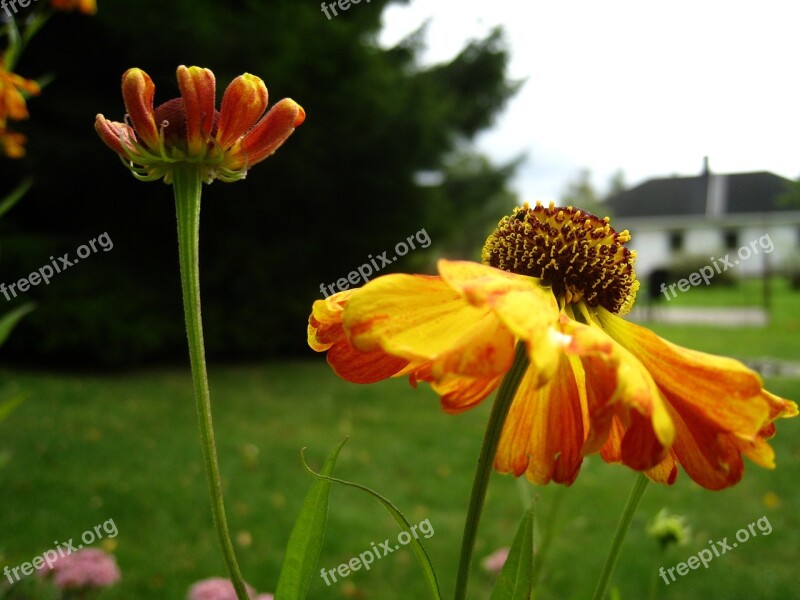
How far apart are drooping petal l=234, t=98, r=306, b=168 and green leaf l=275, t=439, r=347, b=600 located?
0.23m

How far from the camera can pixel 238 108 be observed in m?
0.52

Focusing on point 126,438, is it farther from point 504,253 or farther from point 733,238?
point 733,238

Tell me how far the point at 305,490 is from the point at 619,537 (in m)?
3.34

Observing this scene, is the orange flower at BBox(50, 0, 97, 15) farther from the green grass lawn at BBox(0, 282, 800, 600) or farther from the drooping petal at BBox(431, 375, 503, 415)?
the green grass lawn at BBox(0, 282, 800, 600)

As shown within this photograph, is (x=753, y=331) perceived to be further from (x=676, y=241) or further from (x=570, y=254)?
(x=570, y=254)

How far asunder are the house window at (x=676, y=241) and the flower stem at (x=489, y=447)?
43.2 feet

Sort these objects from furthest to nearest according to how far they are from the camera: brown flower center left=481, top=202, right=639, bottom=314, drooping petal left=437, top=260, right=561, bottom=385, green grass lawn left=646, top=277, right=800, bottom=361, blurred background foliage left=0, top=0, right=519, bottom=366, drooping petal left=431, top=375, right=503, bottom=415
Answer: green grass lawn left=646, top=277, right=800, bottom=361, blurred background foliage left=0, top=0, right=519, bottom=366, brown flower center left=481, top=202, right=639, bottom=314, drooping petal left=431, top=375, right=503, bottom=415, drooping petal left=437, top=260, right=561, bottom=385

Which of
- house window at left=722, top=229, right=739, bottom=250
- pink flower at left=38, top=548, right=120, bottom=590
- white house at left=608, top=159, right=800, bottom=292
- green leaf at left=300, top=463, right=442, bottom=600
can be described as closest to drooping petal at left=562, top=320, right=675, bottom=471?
green leaf at left=300, top=463, right=442, bottom=600

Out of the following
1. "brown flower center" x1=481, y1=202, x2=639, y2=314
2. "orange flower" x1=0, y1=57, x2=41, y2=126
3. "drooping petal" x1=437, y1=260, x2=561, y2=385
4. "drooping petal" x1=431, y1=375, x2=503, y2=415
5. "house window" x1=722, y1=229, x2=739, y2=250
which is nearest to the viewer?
"drooping petal" x1=437, y1=260, x2=561, y2=385

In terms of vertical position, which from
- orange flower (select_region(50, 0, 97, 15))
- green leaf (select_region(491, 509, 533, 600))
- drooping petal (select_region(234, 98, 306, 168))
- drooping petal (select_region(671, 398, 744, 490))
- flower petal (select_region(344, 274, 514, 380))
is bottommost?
green leaf (select_region(491, 509, 533, 600))

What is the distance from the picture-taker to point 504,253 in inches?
25.0

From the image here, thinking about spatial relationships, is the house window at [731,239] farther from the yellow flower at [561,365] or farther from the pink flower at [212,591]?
the yellow flower at [561,365]

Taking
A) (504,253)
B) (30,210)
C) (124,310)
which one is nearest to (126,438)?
(124,310)

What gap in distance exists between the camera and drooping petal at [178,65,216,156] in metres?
0.51
